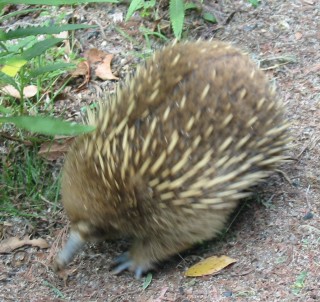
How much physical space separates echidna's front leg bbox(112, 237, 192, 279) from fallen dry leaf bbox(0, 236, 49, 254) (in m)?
0.39

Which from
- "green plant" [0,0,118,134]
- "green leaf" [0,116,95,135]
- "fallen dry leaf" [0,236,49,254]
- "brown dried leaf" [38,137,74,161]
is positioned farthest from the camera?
"brown dried leaf" [38,137,74,161]

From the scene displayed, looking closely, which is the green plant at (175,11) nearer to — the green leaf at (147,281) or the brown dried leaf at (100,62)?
the brown dried leaf at (100,62)

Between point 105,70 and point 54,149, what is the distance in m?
0.70

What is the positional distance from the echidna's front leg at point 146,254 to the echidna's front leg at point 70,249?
0.82ft

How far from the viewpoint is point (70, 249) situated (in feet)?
9.53

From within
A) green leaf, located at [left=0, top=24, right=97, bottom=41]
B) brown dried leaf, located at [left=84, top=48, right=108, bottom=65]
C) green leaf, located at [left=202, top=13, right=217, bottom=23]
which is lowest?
brown dried leaf, located at [left=84, top=48, right=108, bottom=65]

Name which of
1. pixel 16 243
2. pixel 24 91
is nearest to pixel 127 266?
pixel 16 243

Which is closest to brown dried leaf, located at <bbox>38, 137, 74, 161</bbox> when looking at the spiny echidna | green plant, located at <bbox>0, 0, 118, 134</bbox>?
green plant, located at <bbox>0, 0, 118, 134</bbox>

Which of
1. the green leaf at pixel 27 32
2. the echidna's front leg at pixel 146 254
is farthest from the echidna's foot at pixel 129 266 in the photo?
the green leaf at pixel 27 32

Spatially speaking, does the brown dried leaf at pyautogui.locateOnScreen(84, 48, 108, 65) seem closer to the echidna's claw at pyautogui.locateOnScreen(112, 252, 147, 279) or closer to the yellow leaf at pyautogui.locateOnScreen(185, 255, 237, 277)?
the echidna's claw at pyautogui.locateOnScreen(112, 252, 147, 279)

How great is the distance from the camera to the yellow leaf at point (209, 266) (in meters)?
2.91

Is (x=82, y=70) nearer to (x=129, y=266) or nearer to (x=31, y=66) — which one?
(x=31, y=66)

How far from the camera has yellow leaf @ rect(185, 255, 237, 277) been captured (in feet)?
9.53

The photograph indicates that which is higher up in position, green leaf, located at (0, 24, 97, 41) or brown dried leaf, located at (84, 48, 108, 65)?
green leaf, located at (0, 24, 97, 41)
